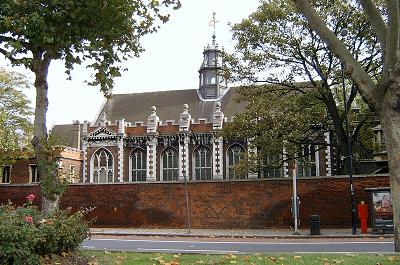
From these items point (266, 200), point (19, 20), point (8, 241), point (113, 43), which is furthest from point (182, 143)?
point (8, 241)

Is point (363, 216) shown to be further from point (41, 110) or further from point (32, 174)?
point (32, 174)

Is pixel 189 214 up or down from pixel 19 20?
down

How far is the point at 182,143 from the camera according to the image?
148 feet

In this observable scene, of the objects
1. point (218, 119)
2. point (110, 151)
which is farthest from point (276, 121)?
point (110, 151)

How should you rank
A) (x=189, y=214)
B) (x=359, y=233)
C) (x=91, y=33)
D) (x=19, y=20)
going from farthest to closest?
(x=189, y=214)
(x=359, y=233)
(x=91, y=33)
(x=19, y=20)

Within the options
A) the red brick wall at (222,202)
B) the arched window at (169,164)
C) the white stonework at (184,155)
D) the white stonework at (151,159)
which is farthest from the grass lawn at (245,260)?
the arched window at (169,164)

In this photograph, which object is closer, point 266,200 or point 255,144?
point 266,200

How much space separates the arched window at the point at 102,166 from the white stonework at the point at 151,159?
399cm

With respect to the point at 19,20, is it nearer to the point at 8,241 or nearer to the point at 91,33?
the point at 91,33

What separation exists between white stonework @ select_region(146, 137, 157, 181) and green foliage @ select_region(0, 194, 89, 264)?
35442mm

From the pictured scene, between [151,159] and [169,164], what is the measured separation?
1.86 metres

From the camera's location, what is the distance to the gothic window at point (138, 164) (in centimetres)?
4641

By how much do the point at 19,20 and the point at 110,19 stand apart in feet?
8.66

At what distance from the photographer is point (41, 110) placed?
44.3 ft
